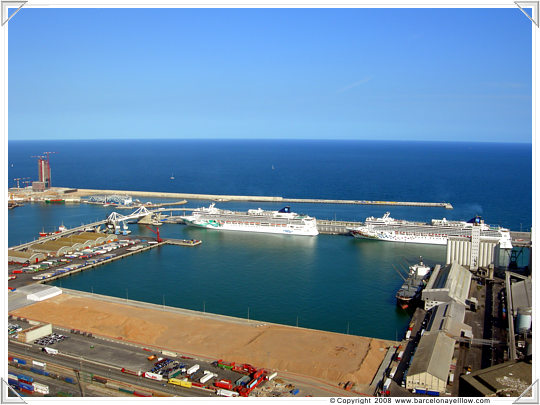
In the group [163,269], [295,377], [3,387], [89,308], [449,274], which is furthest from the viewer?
[163,269]

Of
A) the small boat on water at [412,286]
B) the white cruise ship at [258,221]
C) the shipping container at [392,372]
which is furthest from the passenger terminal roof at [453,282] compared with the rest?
the white cruise ship at [258,221]

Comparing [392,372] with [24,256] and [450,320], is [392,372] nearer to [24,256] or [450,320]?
[450,320]

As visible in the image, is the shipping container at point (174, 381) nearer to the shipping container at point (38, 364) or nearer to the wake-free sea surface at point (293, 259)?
the shipping container at point (38, 364)

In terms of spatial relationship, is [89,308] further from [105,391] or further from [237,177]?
[237,177]

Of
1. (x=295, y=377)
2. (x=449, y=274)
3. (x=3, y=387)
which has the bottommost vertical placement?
(x=295, y=377)

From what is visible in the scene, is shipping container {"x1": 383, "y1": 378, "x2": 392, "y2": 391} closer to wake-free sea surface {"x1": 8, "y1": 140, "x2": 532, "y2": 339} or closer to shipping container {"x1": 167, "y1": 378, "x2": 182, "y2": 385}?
wake-free sea surface {"x1": 8, "y1": 140, "x2": 532, "y2": 339}

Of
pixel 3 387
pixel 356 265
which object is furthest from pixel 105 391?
pixel 356 265

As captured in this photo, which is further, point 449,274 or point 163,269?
point 163,269

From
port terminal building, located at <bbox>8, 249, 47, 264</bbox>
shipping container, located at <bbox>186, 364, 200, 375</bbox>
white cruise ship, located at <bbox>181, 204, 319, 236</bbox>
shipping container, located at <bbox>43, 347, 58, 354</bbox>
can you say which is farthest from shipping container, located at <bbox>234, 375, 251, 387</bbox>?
white cruise ship, located at <bbox>181, 204, 319, 236</bbox>
